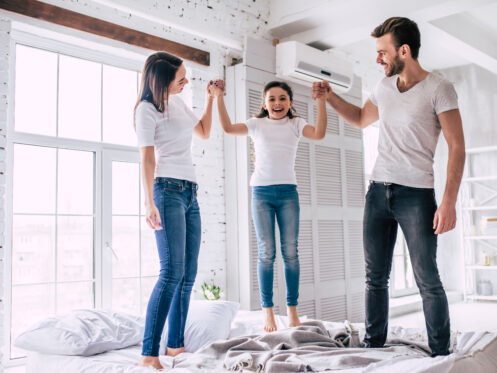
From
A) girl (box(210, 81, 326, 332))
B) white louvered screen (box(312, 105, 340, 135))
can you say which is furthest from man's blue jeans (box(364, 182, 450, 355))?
white louvered screen (box(312, 105, 340, 135))

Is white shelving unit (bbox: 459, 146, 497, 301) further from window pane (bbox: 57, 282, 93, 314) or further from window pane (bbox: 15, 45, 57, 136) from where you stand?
window pane (bbox: 15, 45, 57, 136)

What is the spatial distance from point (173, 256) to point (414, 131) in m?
1.10

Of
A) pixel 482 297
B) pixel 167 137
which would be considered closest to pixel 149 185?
pixel 167 137

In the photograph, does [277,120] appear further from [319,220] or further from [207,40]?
[319,220]

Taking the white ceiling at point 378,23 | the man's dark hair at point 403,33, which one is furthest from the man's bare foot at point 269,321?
the white ceiling at point 378,23

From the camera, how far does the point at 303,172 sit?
4.36 m

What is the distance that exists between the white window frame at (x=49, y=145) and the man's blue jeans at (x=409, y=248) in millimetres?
2068

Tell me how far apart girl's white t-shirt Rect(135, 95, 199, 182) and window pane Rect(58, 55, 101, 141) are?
149 cm

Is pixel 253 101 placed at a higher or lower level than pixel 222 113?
higher

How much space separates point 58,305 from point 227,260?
52.8 inches

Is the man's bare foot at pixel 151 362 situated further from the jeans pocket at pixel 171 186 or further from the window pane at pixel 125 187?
the window pane at pixel 125 187

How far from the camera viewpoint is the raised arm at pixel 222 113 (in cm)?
252

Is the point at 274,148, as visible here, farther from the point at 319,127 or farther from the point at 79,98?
the point at 79,98

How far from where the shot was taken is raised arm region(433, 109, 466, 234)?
180 cm
